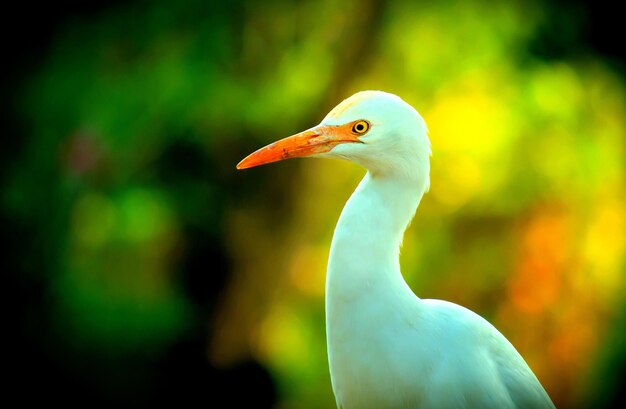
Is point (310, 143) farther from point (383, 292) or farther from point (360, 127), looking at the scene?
point (383, 292)

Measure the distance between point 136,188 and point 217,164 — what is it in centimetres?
60

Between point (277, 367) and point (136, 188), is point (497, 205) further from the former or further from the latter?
point (136, 188)

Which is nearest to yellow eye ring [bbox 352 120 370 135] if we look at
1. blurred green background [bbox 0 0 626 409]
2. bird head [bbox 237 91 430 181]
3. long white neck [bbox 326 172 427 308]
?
bird head [bbox 237 91 430 181]

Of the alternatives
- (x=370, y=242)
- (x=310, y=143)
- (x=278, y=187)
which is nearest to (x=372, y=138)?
(x=310, y=143)

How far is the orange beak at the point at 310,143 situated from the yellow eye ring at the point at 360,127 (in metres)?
0.01

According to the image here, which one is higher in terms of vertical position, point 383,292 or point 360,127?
point 360,127

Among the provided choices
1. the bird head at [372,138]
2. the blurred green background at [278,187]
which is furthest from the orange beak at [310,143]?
the blurred green background at [278,187]

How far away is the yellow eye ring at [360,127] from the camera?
5.73ft

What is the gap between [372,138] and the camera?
5.70 ft

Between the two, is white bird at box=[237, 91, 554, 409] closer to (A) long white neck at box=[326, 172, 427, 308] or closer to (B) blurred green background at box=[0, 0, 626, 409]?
(A) long white neck at box=[326, 172, 427, 308]

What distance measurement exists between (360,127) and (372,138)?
5cm

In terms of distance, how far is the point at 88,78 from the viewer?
5148 mm

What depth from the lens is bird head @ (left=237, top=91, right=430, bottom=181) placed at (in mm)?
1733

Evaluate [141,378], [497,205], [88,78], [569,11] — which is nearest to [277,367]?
[141,378]
